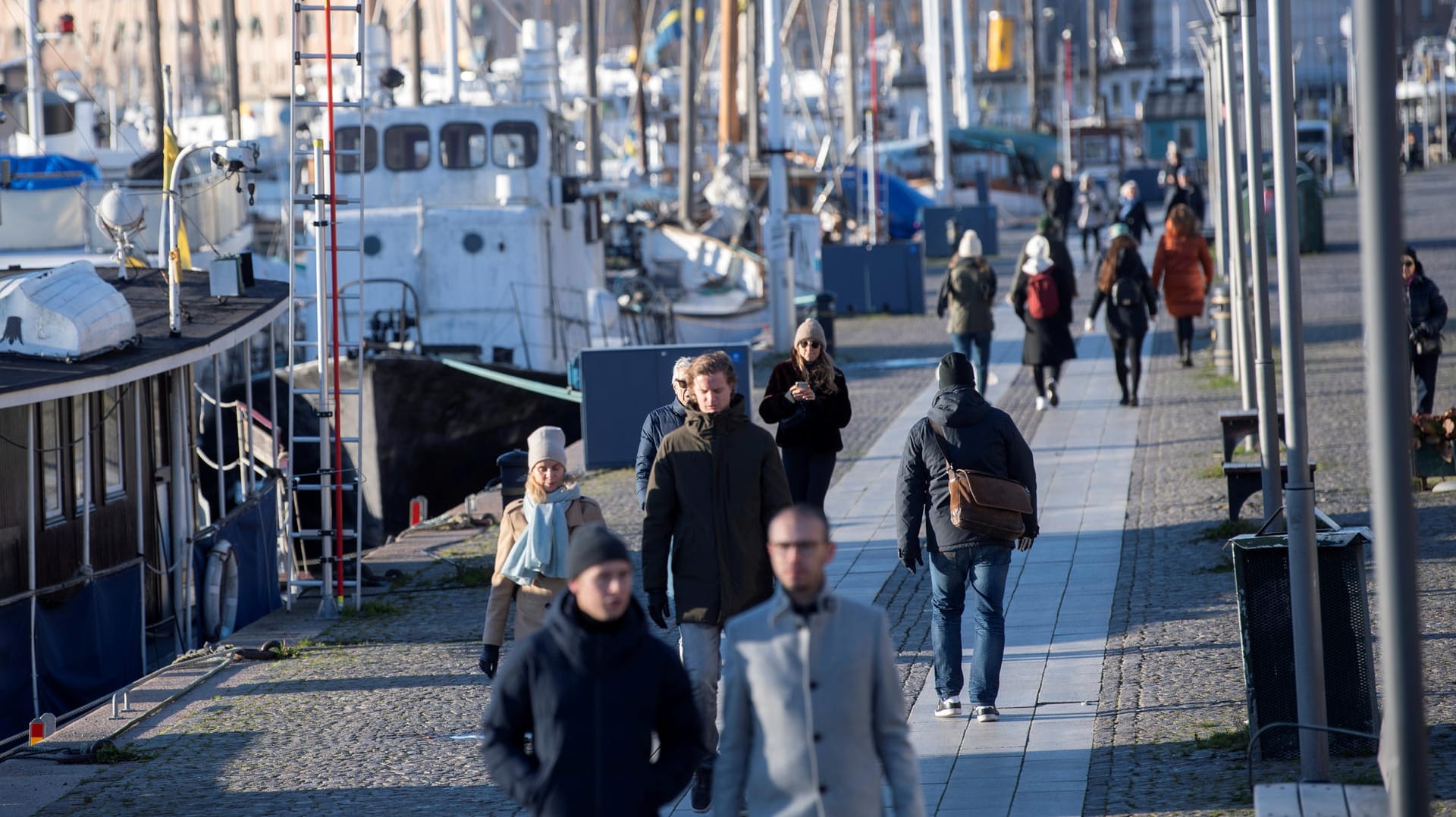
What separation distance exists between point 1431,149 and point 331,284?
65.5 meters

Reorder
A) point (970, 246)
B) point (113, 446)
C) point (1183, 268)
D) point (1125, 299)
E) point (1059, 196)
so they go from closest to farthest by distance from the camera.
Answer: point (113, 446) < point (970, 246) < point (1125, 299) < point (1183, 268) < point (1059, 196)

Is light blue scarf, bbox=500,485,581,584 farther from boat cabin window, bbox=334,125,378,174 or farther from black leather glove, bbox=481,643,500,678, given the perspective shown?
boat cabin window, bbox=334,125,378,174

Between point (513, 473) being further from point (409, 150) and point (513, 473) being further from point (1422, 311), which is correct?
point (409, 150)

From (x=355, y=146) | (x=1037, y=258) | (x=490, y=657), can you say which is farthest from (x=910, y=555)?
(x=355, y=146)

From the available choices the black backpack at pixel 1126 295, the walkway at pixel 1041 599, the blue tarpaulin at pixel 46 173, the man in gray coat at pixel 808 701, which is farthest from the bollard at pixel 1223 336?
the man in gray coat at pixel 808 701

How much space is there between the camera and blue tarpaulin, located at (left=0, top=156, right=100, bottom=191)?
872 inches

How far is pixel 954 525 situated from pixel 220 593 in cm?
749

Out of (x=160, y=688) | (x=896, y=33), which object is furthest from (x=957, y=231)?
Result: (x=896, y=33)

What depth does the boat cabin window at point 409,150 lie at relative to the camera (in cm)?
2514

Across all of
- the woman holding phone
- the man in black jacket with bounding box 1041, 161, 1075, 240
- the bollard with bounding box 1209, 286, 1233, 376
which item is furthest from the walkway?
the man in black jacket with bounding box 1041, 161, 1075, 240

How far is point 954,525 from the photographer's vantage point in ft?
26.9

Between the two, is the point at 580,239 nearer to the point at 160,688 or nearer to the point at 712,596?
the point at 160,688

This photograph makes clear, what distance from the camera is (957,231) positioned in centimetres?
4147

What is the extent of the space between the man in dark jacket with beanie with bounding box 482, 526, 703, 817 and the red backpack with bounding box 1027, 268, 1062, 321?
13725 millimetres
